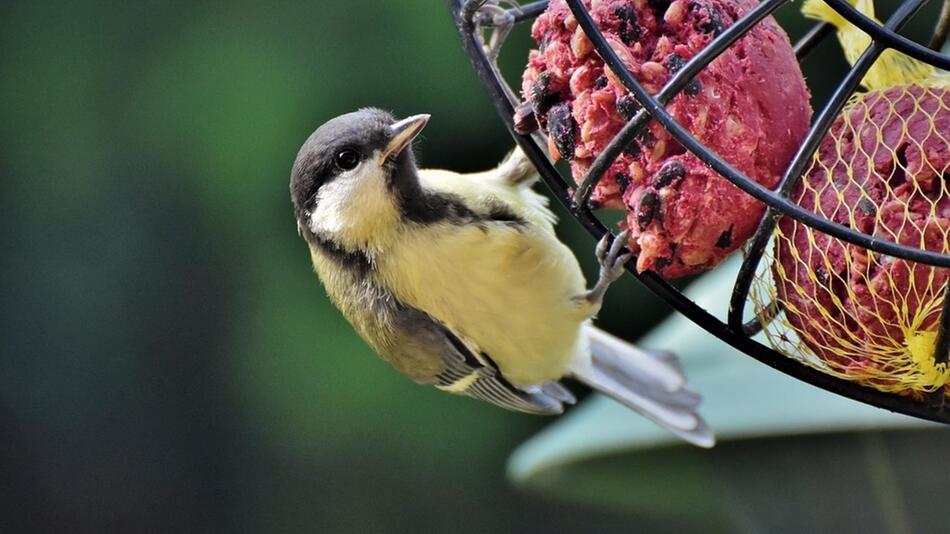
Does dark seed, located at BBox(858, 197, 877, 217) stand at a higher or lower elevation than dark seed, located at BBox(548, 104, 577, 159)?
lower

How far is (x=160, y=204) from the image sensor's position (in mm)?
4480

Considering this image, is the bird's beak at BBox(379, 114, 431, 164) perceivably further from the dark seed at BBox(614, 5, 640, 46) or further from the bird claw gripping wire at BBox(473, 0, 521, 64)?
the dark seed at BBox(614, 5, 640, 46)

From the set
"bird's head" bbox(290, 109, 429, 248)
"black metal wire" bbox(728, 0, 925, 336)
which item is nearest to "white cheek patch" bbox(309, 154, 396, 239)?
"bird's head" bbox(290, 109, 429, 248)

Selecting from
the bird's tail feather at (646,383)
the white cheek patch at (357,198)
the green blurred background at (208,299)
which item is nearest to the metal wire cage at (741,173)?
the white cheek patch at (357,198)

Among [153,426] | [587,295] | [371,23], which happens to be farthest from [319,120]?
[587,295]

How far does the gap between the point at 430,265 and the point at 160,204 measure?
2.53 metres

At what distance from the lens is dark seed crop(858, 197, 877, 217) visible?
4.93ft

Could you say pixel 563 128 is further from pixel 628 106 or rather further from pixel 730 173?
pixel 730 173

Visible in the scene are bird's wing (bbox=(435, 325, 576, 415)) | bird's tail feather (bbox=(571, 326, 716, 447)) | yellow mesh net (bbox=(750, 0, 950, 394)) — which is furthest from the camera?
bird's tail feather (bbox=(571, 326, 716, 447))

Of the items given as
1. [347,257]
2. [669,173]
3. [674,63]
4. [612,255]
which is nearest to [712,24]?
[674,63]

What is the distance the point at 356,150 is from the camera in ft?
7.07

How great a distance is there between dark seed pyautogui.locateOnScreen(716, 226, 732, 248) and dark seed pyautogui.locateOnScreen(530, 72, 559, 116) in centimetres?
29

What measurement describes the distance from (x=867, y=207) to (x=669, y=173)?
24 centimetres

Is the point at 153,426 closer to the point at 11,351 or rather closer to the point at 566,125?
the point at 11,351
